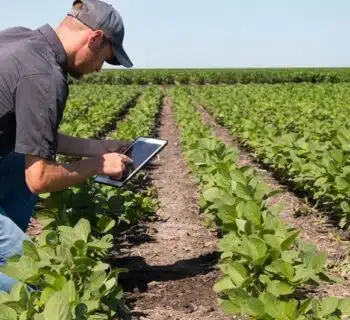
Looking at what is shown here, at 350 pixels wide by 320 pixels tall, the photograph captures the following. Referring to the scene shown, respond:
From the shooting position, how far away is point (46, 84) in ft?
9.23

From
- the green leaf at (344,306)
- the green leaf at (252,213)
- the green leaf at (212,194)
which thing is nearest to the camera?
the green leaf at (344,306)

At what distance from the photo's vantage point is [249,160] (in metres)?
9.24

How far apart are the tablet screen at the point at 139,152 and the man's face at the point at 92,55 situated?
0.62 m

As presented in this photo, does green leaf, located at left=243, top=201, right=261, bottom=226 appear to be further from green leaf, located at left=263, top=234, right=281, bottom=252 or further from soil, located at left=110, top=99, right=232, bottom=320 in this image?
soil, located at left=110, top=99, right=232, bottom=320

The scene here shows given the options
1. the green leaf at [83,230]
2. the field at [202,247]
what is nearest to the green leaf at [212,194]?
the field at [202,247]

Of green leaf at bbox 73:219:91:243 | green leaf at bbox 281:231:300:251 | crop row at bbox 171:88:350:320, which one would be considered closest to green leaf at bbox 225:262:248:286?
crop row at bbox 171:88:350:320

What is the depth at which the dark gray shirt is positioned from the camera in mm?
2791

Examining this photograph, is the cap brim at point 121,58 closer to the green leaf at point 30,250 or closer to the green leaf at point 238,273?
the green leaf at point 30,250

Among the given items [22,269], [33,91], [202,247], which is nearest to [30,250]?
[22,269]

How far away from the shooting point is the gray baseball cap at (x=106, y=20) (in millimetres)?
2979

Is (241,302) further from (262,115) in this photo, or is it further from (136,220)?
(262,115)

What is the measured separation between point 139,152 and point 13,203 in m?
0.80

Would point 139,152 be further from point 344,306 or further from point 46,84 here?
point 344,306

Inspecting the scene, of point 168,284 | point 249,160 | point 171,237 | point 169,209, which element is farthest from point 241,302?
point 249,160
